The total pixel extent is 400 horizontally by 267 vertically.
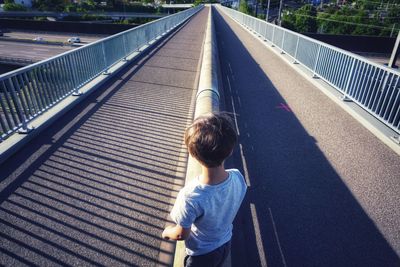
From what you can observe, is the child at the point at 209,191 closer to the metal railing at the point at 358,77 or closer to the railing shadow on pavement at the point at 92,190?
the railing shadow on pavement at the point at 92,190

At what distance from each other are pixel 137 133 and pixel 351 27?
74.1 metres

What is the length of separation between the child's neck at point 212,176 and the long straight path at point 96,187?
157cm

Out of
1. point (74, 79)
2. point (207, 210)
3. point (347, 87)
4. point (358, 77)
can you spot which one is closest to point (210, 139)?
point (207, 210)

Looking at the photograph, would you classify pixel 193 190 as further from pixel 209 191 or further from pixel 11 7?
pixel 11 7

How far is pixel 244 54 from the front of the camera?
1434 centimetres

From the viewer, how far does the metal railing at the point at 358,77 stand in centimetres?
550

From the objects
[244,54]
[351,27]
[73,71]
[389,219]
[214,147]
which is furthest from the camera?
[351,27]

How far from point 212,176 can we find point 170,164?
9.24 ft

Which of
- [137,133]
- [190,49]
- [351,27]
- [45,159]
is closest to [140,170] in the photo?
[137,133]

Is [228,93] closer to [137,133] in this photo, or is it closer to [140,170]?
[137,133]

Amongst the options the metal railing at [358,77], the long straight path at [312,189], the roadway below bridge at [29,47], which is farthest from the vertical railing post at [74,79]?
the roadway below bridge at [29,47]

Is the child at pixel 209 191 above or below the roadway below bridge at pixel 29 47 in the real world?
above

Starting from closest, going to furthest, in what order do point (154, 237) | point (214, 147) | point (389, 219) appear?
point (214, 147) → point (154, 237) → point (389, 219)

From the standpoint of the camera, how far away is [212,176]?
1.55m
